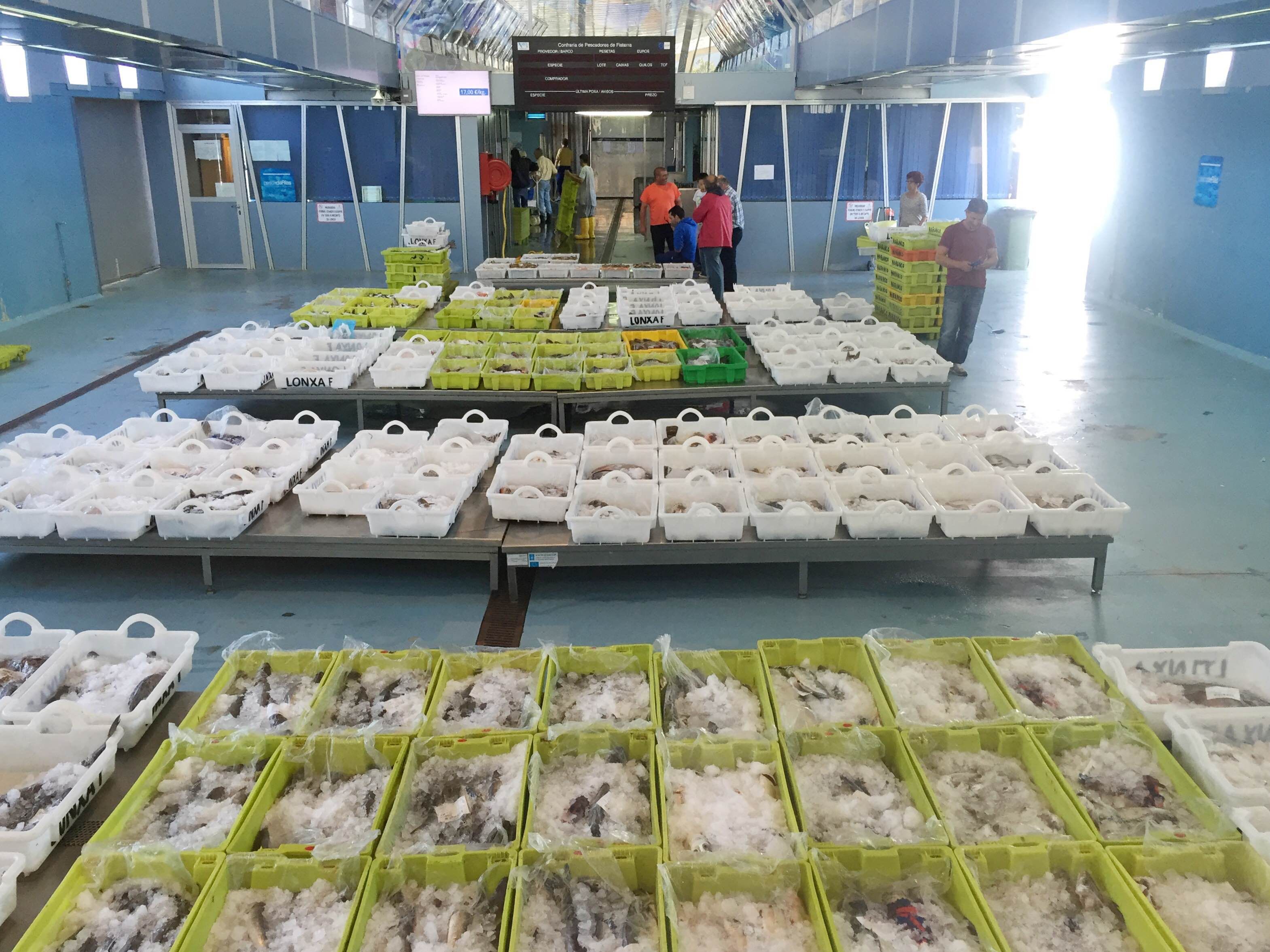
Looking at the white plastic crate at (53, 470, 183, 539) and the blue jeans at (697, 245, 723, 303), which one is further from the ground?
the blue jeans at (697, 245, 723, 303)

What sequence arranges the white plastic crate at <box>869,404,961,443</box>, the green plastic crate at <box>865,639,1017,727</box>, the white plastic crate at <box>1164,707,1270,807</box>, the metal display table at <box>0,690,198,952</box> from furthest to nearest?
the white plastic crate at <box>869,404,961,443</box>
the green plastic crate at <box>865,639,1017,727</box>
the white plastic crate at <box>1164,707,1270,807</box>
the metal display table at <box>0,690,198,952</box>

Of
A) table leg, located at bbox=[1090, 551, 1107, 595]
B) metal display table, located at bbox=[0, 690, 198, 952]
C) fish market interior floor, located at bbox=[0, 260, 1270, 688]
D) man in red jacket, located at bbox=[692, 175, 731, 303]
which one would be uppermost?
man in red jacket, located at bbox=[692, 175, 731, 303]

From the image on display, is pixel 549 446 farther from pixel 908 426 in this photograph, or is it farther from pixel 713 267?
pixel 713 267

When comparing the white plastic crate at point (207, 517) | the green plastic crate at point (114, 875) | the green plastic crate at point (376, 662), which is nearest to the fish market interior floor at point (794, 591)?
the white plastic crate at point (207, 517)

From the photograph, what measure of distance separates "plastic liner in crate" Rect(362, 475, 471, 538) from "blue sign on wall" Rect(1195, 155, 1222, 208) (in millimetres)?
8998

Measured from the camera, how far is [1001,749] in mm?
3148

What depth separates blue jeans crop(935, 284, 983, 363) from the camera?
9.17 m

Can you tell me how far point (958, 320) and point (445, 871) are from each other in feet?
26.7

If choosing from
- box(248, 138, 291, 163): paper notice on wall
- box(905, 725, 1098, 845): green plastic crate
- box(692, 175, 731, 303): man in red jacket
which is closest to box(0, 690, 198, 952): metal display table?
box(905, 725, 1098, 845): green plastic crate

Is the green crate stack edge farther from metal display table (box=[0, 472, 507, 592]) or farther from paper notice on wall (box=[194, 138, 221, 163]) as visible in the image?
paper notice on wall (box=[194, 138, 221, 163])

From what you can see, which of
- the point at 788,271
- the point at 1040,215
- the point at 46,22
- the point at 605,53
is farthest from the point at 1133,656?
the point at 1040,215

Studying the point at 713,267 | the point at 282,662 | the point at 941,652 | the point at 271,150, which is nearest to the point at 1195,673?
the point at 941,652

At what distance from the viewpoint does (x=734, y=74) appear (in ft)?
47.9

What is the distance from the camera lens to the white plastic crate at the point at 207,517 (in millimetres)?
4986
